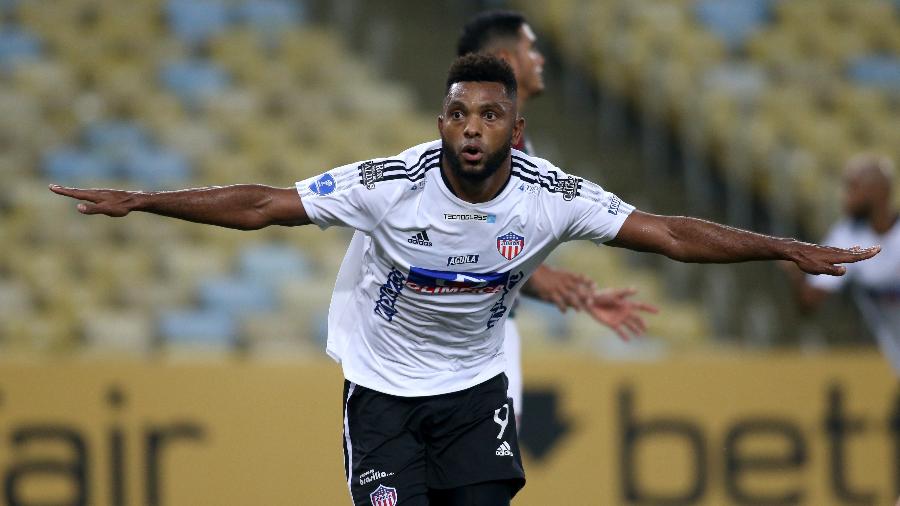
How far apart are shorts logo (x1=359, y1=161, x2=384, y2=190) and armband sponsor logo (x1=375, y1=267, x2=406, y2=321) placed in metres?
0.33

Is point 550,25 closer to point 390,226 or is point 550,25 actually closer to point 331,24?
point 331,24

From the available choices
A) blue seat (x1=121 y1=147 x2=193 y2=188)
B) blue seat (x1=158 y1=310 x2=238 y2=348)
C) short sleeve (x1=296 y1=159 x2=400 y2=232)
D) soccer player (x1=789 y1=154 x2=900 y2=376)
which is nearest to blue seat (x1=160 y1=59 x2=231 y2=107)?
blue seat (x1=121 y1=147 x2=193 y2=188)

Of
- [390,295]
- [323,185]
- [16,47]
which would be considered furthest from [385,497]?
[16,47]

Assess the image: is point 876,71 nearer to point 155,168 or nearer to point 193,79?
point 193,79

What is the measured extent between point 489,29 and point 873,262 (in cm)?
280

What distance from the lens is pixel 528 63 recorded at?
20.3 ft

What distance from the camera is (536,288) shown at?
5.96 m

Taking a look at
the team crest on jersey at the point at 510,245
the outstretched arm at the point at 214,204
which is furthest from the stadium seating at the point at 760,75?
the outstretched arm at the point at 214,204

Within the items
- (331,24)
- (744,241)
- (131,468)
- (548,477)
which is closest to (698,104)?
(331,24)

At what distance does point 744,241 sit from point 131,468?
4570 millimetres

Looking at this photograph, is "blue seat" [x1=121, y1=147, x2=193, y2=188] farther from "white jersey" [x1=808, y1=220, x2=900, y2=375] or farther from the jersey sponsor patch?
the jersey sponsor patch

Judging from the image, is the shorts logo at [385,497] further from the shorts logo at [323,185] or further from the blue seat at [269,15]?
the blue seat at [269,15]

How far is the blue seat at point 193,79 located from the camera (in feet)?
35.3

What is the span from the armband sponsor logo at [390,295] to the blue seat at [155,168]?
5510mm
